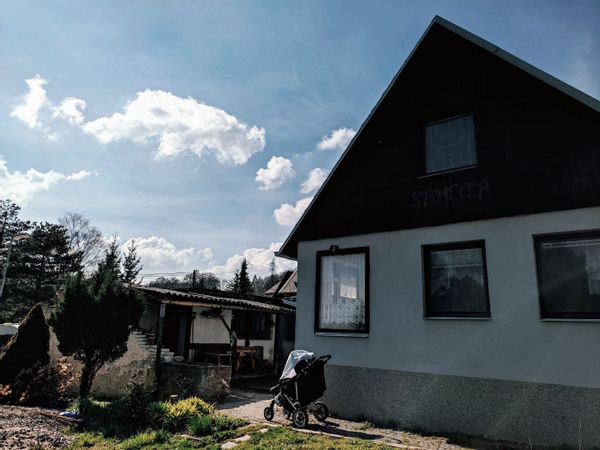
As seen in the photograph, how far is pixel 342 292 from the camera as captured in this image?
9539 mm

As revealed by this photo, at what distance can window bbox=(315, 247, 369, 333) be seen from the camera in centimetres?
914

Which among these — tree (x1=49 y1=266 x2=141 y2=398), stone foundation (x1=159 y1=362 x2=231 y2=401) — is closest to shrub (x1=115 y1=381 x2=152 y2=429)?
tree (x1=49 y1=266 x2=141 y2=398)

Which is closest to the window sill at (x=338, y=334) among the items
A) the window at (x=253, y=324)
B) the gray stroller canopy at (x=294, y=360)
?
the gray stroller canopy at (x=294, y=360)

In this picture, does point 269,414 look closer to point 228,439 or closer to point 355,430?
point 228,439

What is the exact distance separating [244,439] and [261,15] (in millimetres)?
8002

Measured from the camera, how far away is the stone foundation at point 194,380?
1089 centimetres

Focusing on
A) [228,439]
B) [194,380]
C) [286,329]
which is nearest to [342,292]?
[228,439]

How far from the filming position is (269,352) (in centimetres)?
2158

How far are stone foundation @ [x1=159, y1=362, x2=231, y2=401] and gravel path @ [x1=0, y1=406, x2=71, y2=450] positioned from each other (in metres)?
3.19

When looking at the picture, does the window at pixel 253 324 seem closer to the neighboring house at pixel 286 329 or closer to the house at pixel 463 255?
the neighboring house at pixel 286 329

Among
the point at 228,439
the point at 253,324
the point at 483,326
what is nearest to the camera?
the point at 228,439

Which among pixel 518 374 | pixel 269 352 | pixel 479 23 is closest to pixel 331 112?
pixel 479 23

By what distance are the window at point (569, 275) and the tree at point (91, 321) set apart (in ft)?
32.0

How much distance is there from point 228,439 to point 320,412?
2.15 meters
